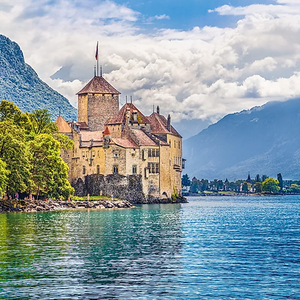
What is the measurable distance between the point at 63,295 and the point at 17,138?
59626mm

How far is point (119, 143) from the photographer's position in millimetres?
126000

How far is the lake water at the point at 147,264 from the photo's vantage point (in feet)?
99.1

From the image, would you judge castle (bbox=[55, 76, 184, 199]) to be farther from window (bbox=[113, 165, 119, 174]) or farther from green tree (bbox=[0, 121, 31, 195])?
green tree (bbox=[0, 121, 31, 195])

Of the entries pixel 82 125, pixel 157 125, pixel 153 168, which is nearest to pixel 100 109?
pixel 82 125

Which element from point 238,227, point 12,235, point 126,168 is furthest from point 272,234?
point 126,168

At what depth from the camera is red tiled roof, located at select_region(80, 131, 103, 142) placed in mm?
128637

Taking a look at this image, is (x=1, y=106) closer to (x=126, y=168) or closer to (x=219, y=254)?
(x=126, y=168)

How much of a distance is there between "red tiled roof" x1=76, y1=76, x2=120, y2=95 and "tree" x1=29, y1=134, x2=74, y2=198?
154 feet

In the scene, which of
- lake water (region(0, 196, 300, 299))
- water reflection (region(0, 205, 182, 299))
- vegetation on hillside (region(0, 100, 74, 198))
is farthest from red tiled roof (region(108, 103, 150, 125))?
lake water (region(0, 196, 300, 299))

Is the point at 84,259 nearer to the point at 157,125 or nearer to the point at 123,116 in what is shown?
the point at 123,116

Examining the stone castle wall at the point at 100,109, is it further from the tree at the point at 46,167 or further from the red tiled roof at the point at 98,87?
the tree at the point at 46,167

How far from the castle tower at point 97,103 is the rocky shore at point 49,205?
31012mm

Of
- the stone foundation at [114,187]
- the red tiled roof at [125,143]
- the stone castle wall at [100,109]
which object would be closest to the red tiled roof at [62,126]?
the red tiled roof at [125,143]

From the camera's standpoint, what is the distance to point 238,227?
63875 mm
